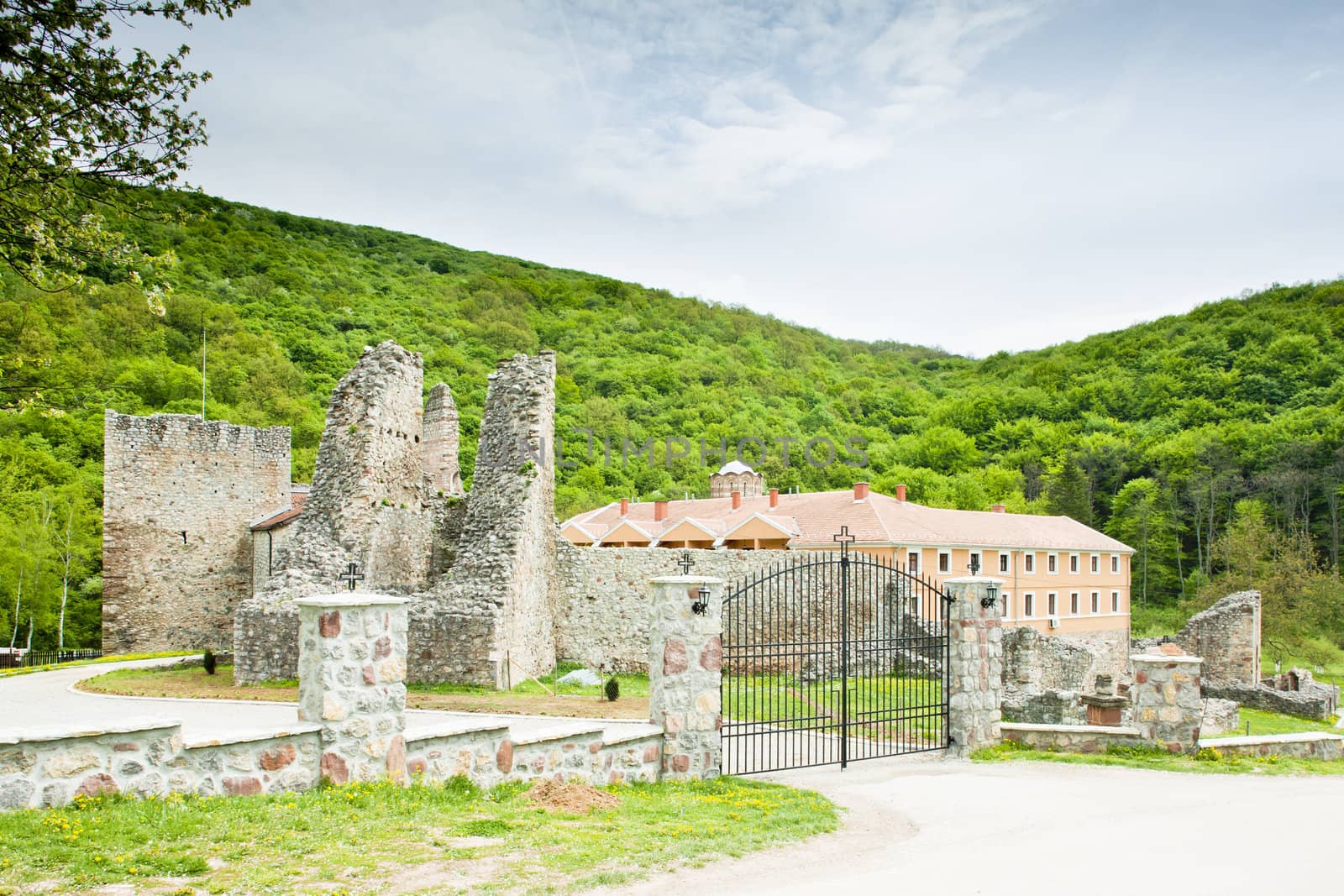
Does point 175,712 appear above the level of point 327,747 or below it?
below

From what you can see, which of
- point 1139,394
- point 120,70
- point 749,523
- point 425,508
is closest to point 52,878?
point 120,70

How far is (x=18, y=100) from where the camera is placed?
271 inches

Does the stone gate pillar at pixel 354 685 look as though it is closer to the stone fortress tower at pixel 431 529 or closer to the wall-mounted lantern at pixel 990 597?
the wall-mounted lantern at pixel 990 597

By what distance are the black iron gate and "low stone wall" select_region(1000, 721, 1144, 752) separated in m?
1.17

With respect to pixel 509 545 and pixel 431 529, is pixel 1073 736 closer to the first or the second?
pixel 509 545

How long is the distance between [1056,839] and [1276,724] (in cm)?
2285

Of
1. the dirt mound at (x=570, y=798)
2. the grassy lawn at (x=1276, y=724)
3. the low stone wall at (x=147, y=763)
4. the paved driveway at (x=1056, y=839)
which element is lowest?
the grassy lawn at (x=1276, y=724)

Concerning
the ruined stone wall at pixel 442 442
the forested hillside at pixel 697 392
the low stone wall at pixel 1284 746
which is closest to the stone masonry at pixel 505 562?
the ruined stone wall at pixel 442 442

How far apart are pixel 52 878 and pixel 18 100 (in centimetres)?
572

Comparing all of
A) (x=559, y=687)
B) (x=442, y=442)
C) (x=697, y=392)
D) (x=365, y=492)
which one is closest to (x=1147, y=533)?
(x=697, y=392)

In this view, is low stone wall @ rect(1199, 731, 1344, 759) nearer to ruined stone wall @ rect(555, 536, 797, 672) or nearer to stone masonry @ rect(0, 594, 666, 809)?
stone masonry @ rect(0, 594, 666, 809)

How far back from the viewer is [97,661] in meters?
25.0

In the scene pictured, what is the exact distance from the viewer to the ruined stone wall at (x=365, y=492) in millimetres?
18641

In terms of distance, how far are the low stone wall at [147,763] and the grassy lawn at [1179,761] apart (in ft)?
29.9
